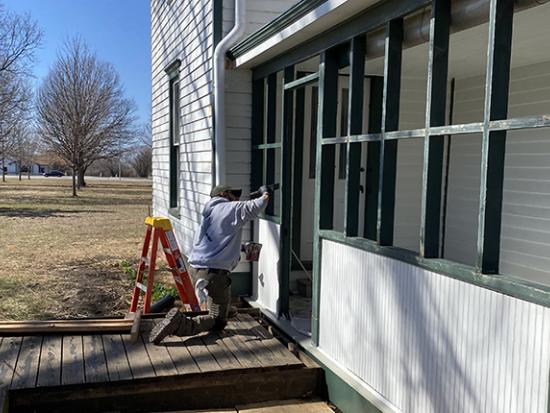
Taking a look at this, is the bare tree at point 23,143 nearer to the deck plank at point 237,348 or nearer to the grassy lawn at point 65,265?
the grassy lawn at point 65,265

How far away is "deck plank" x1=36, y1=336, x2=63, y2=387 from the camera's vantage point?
3.75 m

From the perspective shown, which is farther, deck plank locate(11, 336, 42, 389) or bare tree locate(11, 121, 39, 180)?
bare tree locate(11, 121, 39, 180)

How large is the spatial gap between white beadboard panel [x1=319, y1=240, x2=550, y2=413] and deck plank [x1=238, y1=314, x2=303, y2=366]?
0.31m

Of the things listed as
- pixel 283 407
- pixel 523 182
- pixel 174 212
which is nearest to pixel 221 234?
pixel 283 407

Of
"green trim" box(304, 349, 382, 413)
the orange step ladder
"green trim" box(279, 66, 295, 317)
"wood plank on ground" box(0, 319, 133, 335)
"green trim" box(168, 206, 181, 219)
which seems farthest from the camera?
"green trim" box(168, 206, 181, 219)

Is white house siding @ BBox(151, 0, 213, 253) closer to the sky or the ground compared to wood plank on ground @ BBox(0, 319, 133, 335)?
closer to the sky

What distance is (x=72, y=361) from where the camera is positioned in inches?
161

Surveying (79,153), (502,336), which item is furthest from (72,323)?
(79,153)

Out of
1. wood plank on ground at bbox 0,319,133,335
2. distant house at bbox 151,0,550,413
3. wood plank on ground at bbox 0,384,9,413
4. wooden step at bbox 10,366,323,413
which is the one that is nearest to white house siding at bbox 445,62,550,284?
distant house at bbox 151,0,550,413

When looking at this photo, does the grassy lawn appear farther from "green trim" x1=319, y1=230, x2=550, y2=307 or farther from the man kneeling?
"green trim" x1=319, y1=230, x2=550, y2=307

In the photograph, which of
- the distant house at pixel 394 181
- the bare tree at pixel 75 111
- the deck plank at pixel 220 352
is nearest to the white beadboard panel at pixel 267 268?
the distant house at pixel 394 181

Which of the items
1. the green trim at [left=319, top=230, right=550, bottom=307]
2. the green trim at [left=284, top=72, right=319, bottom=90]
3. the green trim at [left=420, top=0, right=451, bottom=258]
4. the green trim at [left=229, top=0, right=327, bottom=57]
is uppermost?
the green trim at [left=229, top=0, right=327, bottom=57]

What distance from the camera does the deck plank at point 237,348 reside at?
4.18m

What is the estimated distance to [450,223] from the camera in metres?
6.36
